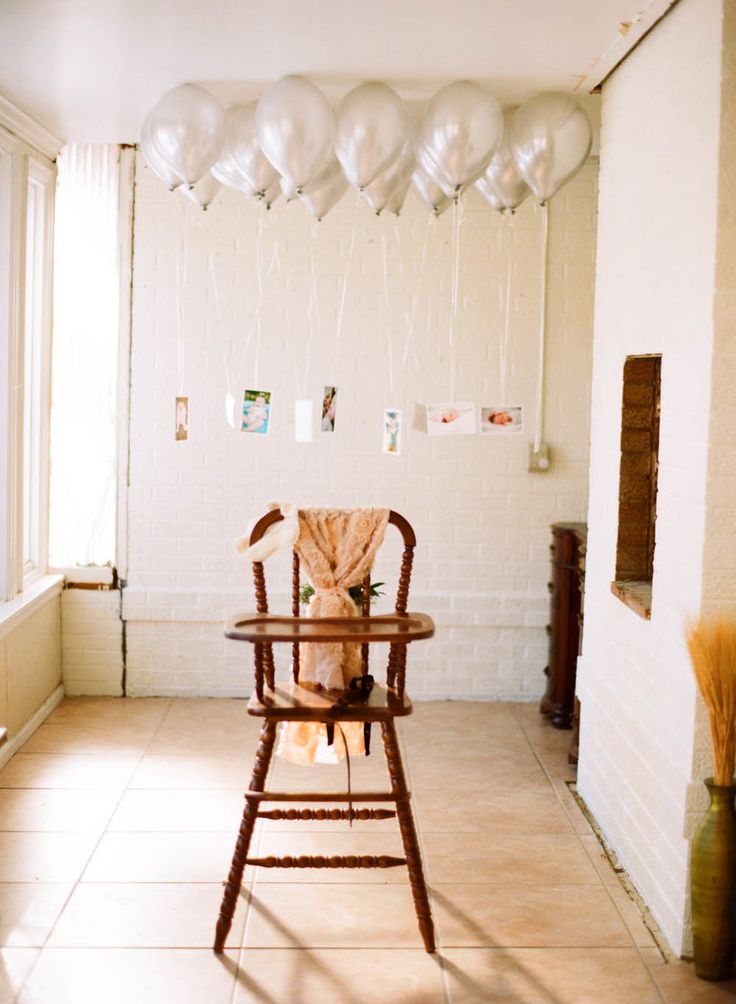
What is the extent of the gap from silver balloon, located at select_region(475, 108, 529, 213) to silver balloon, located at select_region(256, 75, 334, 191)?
0.71 metres

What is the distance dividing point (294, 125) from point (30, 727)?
277cm

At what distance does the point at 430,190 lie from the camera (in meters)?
4.46

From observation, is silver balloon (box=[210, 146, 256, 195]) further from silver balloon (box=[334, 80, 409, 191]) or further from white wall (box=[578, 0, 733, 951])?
white wall (box=[578, 0, 733, 951])

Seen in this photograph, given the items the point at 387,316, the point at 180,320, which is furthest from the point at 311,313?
the point at 180,320

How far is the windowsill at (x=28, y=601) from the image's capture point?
4750 mm

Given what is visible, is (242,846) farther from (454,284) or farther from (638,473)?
(454,284)

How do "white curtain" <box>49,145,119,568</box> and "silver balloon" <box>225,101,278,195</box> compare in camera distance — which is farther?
"white curtain" <box>49,145,119,568</box>

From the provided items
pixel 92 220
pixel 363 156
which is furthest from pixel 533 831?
pixel 92 220

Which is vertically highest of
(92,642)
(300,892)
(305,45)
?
(305,45)

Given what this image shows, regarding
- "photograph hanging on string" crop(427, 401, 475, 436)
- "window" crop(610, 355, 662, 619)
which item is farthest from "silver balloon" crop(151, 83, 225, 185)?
"photograph hanging on string" crop(427, 401, 475, 436)

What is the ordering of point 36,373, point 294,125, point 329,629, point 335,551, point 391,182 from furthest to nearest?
point 36,373, point 391,182, point 294,125, point 335,551, point 329,629

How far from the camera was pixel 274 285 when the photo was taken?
219 inches

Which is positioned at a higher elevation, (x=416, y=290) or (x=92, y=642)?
(x=416, y=290)

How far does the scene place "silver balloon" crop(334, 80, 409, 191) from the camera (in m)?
3.89
